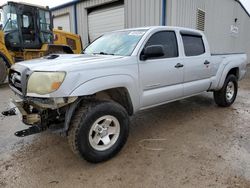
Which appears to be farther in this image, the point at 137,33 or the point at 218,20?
the point at 218,20

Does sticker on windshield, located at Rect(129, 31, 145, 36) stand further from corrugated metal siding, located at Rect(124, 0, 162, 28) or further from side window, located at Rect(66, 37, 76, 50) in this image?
side window, located at Rect(66, 37, 76, 50)

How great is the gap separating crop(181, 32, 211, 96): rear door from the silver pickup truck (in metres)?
0.02

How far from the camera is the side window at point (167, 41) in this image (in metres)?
3.86

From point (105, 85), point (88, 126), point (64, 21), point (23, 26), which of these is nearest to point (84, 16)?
point (64, 21)

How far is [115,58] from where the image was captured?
324 cm

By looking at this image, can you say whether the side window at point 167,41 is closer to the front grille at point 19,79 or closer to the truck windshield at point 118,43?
the truck windshield at point 118,43

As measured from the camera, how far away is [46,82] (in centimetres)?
262

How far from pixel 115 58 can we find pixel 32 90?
4.06 feet

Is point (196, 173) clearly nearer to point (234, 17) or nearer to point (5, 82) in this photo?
point (5, 82)

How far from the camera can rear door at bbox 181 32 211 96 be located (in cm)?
432

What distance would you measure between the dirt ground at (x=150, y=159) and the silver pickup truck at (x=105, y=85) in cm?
31

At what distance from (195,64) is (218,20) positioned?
10.2 metres

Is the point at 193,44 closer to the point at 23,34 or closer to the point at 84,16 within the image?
the point at 23,34

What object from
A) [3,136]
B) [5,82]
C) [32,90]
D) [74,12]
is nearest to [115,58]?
[32,90]
